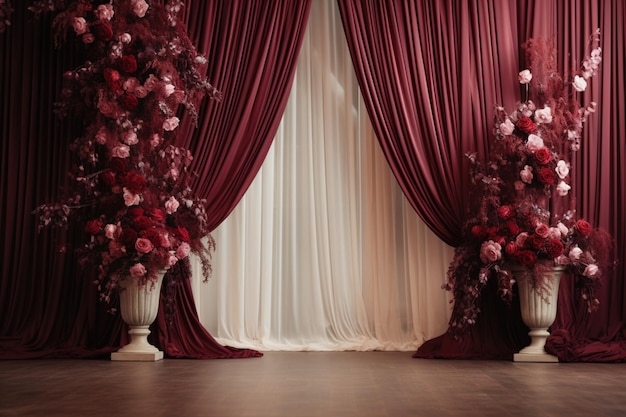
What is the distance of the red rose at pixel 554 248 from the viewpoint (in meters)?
5.98

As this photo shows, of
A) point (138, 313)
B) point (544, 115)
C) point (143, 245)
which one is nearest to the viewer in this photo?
point (143, 245)

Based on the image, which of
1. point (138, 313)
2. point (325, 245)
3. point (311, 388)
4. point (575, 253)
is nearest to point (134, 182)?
point (138, 313)

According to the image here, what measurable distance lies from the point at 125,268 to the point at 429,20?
Answer: 3.11m

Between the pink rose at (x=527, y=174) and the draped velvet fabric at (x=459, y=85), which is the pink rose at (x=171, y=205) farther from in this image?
the pink rose at (x=527, y=174)

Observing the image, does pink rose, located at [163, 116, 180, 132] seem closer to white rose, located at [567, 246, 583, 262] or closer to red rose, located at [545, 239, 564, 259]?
red rose, located at [545, 239, 564, 259]

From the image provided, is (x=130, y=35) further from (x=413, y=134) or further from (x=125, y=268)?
(x=413, y=134)

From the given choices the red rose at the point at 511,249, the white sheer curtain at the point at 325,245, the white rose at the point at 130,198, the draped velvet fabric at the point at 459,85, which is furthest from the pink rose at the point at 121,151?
the red rose at the point at 511,249

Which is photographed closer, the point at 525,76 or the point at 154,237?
the point at 154,237

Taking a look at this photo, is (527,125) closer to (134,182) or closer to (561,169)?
(561,169)

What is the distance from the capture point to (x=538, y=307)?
6.10 metres

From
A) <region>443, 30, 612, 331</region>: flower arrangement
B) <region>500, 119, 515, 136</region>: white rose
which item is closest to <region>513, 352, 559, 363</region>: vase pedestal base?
<region>443, 30, 612, 331</region>: flower arrangement

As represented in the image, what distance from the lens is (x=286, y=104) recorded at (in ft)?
22.7

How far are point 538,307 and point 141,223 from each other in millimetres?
2865

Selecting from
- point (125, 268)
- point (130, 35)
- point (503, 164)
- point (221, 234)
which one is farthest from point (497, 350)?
point (130, 35)
